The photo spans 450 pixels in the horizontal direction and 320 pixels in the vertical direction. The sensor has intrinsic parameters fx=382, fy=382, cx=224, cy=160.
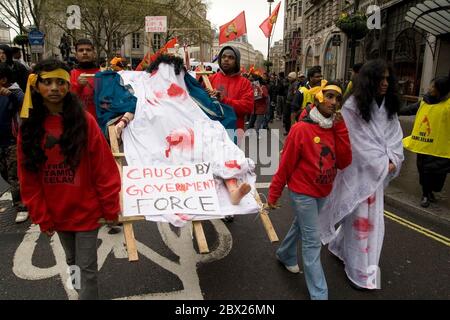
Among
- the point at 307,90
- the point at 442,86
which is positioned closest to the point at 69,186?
the point at 442,86

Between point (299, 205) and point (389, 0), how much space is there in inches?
829

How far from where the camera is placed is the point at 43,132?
250 centimetres

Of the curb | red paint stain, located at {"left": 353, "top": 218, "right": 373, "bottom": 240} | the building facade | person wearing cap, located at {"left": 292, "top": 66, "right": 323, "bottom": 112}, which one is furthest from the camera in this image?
the building facade

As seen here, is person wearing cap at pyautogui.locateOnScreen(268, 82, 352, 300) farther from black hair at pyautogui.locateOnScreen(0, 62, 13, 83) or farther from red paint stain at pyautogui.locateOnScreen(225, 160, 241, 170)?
black hair at pyautogui.locateOnScreen(0, 62, 13, 83)

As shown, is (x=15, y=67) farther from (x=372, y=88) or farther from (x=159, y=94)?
(x=372, y=88)

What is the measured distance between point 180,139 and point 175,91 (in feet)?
2.52

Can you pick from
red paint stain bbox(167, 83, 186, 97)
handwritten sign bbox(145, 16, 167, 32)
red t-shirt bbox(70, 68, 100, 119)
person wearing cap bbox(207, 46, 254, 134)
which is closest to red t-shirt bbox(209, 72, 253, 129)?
person wearing cap bbox(207, 46, 254, 134)

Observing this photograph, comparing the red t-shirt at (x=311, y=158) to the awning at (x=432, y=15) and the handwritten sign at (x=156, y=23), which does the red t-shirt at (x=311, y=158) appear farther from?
the awning at (x=432, y=15)

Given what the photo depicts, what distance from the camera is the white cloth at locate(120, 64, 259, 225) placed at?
3.59m

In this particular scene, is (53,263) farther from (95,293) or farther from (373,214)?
(373,214)

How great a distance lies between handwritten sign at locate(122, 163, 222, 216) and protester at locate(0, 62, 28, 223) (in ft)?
7.80

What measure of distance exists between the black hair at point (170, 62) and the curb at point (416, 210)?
3.77m

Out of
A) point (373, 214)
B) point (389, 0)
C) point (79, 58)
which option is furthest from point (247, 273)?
point (389, 0)

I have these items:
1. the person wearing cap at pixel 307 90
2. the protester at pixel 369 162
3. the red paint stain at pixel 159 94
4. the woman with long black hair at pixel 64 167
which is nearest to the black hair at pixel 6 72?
the red paint stain at pixel 159 94
